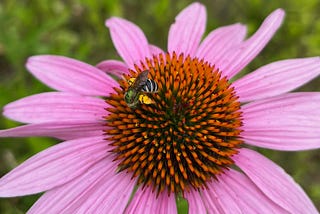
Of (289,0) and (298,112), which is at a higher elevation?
(289,0)

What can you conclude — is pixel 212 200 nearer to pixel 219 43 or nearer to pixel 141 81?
pixel 141 81

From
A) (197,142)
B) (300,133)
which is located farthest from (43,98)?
(300,133)

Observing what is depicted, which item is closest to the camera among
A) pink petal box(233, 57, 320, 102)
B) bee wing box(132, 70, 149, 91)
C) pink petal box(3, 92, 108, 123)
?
bee wing box(132, 70, 149, 91)

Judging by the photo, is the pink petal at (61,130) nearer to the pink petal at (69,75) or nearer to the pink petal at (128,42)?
the pink petal at (69,75)

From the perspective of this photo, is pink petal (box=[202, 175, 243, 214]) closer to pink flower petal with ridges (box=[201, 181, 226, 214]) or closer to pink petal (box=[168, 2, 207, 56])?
pink flower petal with ridges (box=[201, 181, 226, 214])

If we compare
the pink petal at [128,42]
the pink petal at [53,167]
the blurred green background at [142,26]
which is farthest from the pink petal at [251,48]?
the blurred green background at [142,26]

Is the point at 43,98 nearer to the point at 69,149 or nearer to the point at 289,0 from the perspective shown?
the point at 69,149

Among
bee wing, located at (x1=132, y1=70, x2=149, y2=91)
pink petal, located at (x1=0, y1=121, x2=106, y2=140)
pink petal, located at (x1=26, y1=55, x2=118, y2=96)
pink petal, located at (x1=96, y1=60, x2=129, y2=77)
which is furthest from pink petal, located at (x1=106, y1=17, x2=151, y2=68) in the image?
bee wing, located at (x1=132, y1=70, x2=149, y2=91)
